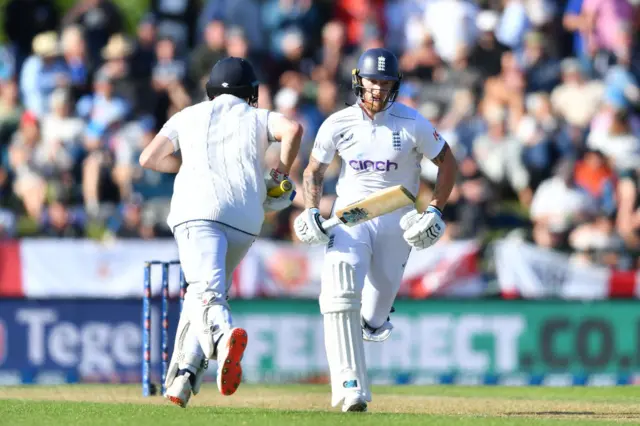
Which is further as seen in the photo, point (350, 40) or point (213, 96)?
point (350, 40)

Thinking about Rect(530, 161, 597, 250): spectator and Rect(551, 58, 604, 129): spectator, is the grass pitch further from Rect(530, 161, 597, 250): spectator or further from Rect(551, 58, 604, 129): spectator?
Rect(551, 58, 604, 129): spectator

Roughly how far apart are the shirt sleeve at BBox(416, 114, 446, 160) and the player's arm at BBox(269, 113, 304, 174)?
1025 mm

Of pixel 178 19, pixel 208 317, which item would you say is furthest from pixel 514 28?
pixel 208 317

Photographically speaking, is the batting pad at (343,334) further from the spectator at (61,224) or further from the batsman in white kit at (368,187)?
the spectator at (61,224)

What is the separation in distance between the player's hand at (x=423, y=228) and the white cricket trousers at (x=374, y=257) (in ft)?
0.80

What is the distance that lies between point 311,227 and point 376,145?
815mm

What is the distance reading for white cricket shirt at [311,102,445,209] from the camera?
33.9 feet

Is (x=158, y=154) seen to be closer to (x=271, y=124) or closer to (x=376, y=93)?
(x=271, y=124)

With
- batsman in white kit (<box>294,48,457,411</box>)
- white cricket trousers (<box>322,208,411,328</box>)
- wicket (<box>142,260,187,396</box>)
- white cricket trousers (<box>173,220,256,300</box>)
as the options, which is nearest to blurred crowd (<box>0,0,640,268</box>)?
wicket (<box>142,260,187,396</box>)

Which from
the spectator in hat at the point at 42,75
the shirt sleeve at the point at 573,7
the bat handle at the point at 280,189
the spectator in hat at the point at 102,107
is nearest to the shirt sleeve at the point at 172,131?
the bat handle at the point at 280,189

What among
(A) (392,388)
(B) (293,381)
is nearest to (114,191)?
(B) (293,381)

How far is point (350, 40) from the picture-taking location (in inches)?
802

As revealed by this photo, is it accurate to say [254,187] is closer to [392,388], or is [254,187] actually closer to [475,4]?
[392,388]

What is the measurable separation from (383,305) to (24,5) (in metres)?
11.7
